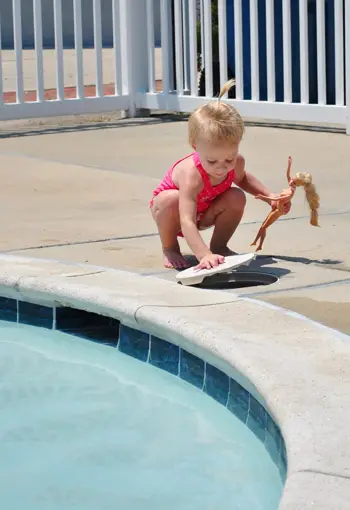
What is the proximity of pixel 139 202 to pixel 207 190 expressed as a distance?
1692 millimetres

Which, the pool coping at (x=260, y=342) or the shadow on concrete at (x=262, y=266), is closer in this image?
the pool coping at (x=260, y=342)

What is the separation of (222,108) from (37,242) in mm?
1224

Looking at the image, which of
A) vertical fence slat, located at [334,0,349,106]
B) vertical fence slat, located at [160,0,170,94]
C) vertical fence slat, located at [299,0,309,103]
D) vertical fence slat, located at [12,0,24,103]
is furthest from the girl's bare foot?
vertical fence slat, located at [160,0,170,94]

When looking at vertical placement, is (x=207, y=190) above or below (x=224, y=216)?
above

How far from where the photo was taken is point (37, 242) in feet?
16.3

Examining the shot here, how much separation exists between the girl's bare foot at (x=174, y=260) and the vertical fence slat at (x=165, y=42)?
5525 mm

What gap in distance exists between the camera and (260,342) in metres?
3.20

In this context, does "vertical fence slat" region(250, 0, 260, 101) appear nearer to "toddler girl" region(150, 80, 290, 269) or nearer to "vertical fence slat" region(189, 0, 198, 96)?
"vertical fence slat" region(189, 0, 198, 96)

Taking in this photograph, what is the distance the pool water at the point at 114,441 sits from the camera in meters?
2.68

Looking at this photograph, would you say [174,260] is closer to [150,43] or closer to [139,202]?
[139,202]

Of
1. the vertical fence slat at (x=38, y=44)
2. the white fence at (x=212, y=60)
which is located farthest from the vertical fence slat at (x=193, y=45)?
the vertical fence slat at (x=38, y=44)

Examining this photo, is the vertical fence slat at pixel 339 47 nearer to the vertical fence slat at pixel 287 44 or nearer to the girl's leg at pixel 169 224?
the vertical fence slat at pixel 287 44

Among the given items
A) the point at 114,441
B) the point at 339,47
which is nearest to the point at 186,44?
the point at 339,47

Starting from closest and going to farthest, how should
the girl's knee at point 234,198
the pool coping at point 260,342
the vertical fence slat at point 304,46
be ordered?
the pool coping at point 260,342
the girl's knee at point 234,198
the vertical fence slat at point 304,46
